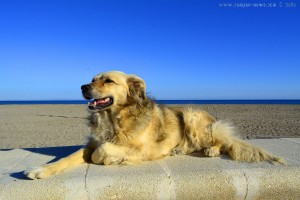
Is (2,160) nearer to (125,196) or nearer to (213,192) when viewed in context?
(125,196)

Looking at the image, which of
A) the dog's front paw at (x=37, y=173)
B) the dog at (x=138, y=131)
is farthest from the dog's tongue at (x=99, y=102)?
the dog's front paw at (x=37, y=173)

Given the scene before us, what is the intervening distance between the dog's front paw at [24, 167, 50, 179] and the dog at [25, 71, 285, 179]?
0.76 ft

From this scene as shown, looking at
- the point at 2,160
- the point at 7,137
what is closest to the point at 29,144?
the point at 7,137

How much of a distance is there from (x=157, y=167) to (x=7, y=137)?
12.8 m

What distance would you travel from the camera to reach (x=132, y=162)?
433 centimetres

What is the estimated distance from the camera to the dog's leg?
3712 mm

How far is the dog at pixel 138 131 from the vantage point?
4367 mm

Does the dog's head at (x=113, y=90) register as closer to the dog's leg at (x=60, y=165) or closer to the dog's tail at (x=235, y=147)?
the dog's leg at (x=60, y=165)

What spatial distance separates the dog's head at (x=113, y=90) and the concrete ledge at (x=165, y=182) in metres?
0.92

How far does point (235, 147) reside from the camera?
466cm

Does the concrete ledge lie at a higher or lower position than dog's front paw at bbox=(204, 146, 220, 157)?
lower

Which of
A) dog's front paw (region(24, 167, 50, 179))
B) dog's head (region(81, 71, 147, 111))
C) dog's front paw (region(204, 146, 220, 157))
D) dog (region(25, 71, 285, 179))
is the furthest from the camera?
dog's front paw (region(204, 146, 220, 157))

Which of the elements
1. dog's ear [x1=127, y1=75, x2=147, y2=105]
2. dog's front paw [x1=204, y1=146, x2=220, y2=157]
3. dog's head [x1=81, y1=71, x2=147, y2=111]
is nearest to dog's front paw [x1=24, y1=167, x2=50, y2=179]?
dog's head [x1=81, y1=71, x2=147, y2=111]

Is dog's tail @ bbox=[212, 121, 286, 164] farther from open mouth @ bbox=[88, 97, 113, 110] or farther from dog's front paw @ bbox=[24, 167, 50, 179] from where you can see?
dog's front paw @ bbox=[24, 167, 50, 179]
